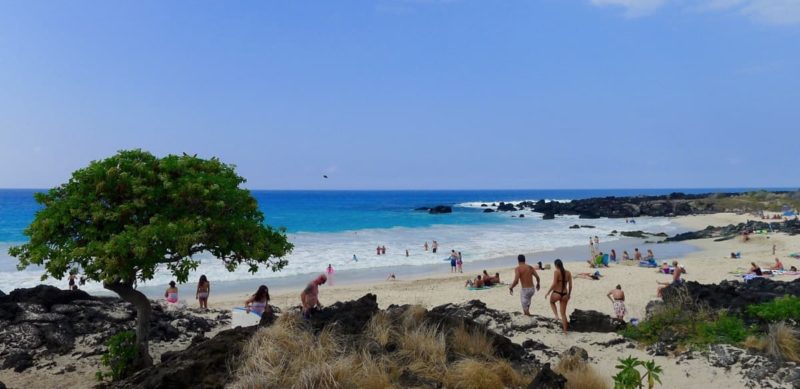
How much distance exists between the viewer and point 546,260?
101 ft

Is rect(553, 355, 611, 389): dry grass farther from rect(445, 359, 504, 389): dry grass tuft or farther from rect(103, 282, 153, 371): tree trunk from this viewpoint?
rect(103, 282, 153, 371): tree trunk

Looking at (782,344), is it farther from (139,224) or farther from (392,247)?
(392,247)

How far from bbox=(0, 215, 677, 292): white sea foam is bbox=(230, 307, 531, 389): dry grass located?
1676cm

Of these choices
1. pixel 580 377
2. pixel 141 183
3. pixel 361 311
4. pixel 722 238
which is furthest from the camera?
pixel 722 238

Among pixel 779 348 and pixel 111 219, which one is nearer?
pixel 111 219

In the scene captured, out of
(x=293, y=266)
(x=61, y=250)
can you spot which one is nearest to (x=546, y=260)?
(x=293, y=266)

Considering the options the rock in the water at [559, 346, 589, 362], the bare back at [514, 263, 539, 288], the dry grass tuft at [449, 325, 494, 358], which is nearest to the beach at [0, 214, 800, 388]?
the rock in the water at [559, 346, 589, 362]

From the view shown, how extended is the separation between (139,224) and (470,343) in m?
4.75

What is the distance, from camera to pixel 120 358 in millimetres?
7867

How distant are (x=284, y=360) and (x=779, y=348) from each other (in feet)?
23.4

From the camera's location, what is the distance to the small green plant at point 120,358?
25.6 ft

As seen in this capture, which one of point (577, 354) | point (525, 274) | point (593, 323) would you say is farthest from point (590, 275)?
point (577, 354)

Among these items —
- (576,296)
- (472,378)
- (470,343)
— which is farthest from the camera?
(576,296)

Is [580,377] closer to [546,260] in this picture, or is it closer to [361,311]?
[361,311]
